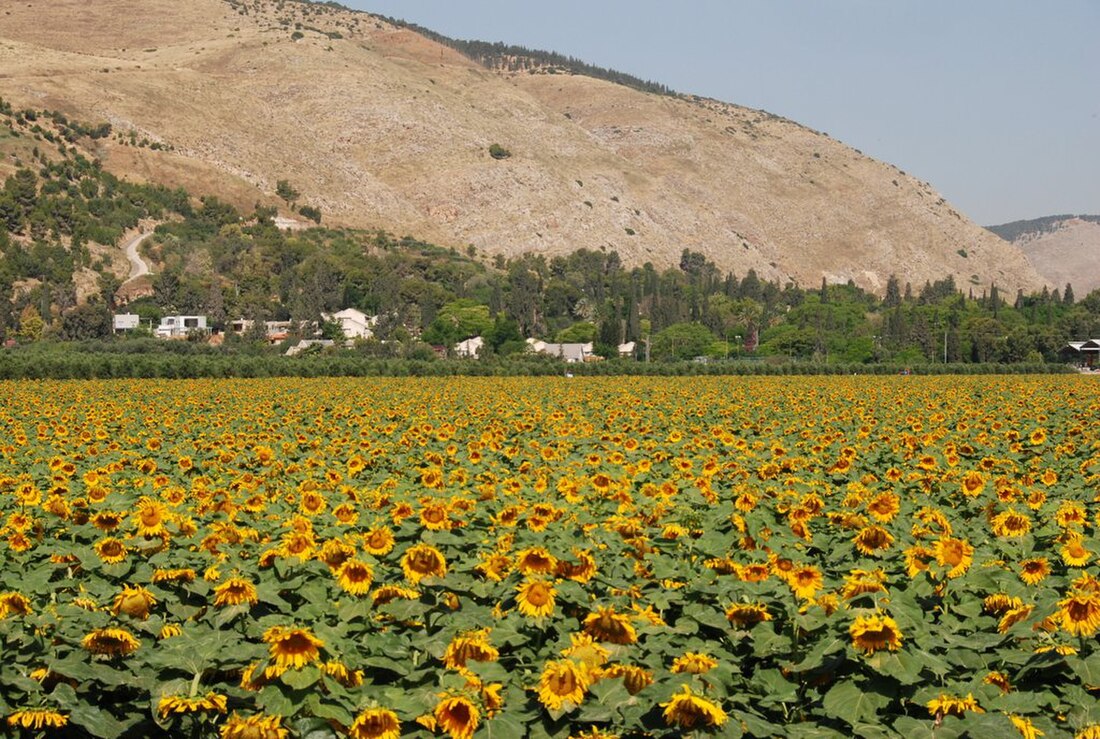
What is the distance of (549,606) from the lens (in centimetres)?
560

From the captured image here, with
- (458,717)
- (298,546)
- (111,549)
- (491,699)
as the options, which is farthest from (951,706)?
(111,549)

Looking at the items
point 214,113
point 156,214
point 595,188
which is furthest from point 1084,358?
point 214,113

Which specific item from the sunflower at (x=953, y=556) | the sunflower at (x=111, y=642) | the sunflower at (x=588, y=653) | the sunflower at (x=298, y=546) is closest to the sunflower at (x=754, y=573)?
the sunflower at (x=953, y=556)

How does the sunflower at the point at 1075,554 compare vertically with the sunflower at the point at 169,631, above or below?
above

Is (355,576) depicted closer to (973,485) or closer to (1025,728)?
(1025,728)

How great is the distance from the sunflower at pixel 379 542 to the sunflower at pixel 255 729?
6.75 ft

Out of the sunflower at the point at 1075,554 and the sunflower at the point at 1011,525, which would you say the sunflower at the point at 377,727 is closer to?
the sunflower at the point at 1075,554

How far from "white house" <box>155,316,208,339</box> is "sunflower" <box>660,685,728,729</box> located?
369 ft

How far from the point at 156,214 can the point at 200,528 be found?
14658 cm

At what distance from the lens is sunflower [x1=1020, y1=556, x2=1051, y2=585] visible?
246 inches

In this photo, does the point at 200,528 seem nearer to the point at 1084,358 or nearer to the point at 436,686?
the point at 436,686

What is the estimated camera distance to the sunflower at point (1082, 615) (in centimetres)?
493

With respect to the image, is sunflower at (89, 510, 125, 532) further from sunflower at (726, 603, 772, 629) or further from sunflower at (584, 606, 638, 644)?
sunflower at (726, 603, 772, 629)

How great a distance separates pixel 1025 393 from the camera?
1344 inches
